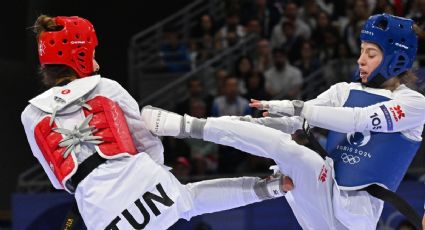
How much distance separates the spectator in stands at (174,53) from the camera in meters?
12.0

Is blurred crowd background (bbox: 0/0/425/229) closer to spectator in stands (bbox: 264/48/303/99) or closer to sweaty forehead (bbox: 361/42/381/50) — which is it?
spectator in stands (bbox: 264/48/303/99)

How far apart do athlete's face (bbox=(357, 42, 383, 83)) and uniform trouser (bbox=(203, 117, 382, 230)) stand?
2.22ft

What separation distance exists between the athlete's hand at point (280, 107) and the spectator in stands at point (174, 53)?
22.0 feet

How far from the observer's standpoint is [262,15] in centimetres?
1224

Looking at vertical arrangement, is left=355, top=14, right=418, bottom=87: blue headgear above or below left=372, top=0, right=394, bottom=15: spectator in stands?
above

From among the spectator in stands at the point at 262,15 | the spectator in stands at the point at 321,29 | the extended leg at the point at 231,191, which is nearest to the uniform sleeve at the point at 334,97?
the extended leg at the point at 231,191

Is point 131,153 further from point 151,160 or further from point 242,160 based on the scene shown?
point 242,160

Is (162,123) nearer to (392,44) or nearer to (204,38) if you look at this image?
(392,44)

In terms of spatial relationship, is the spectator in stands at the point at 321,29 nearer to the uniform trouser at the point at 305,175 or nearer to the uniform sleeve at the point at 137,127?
the uniform trouser at the point at 305,175

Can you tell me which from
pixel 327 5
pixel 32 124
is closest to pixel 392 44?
pixel 32 124

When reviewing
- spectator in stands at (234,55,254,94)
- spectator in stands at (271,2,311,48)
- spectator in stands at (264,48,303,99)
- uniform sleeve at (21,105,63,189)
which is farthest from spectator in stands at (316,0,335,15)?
uniform sleeve at (21,105,63,189)

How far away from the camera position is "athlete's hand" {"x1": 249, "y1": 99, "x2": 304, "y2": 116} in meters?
5.20

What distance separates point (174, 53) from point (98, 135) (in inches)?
287

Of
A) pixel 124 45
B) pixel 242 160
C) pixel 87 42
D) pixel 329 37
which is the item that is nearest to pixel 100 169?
pixel 87 42
